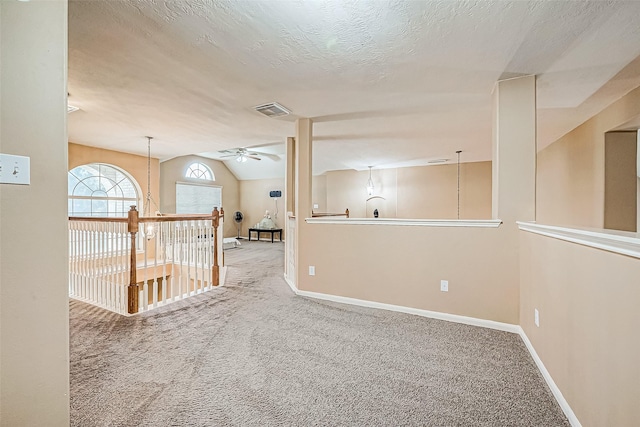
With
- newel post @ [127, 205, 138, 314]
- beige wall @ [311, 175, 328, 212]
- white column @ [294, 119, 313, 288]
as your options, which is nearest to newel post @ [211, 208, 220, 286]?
newel post @ [127, 205, 138, 314]

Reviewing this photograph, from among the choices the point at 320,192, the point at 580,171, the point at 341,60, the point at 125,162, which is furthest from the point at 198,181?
the point at 580,171

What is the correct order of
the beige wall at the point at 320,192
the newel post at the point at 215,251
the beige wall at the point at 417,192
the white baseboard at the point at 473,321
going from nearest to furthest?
the white baseboard at the point at 473,321
the newel post at the point at 215,251
the beige wall at the point at 417,192
the beige wall at the point at 320,192

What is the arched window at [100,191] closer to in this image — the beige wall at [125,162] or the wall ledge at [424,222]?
the beige wall at [125,162]

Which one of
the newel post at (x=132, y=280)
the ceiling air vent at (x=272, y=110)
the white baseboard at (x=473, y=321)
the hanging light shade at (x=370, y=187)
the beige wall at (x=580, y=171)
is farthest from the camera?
the hanging light shade at (x=370, y=187)

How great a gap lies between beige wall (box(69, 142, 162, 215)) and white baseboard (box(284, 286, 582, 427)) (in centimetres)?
439

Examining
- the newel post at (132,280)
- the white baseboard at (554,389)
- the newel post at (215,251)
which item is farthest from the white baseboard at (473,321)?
the newel post at (132,280)

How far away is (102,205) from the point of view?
19.7 ft

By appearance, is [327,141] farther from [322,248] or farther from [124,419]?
[124,419]

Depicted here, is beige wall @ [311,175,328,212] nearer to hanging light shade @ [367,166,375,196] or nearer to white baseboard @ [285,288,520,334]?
hanging light shade @ [367,166,375,196]

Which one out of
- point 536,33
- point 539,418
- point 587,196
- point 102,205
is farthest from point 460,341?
point 102,205

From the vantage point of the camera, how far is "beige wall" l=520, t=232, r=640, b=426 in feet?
3.53

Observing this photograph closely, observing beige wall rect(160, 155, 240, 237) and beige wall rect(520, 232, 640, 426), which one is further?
beige wall rect(160, 155, 240, 237)

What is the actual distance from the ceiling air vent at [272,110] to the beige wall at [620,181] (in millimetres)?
3776

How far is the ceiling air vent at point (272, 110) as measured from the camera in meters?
3.25
